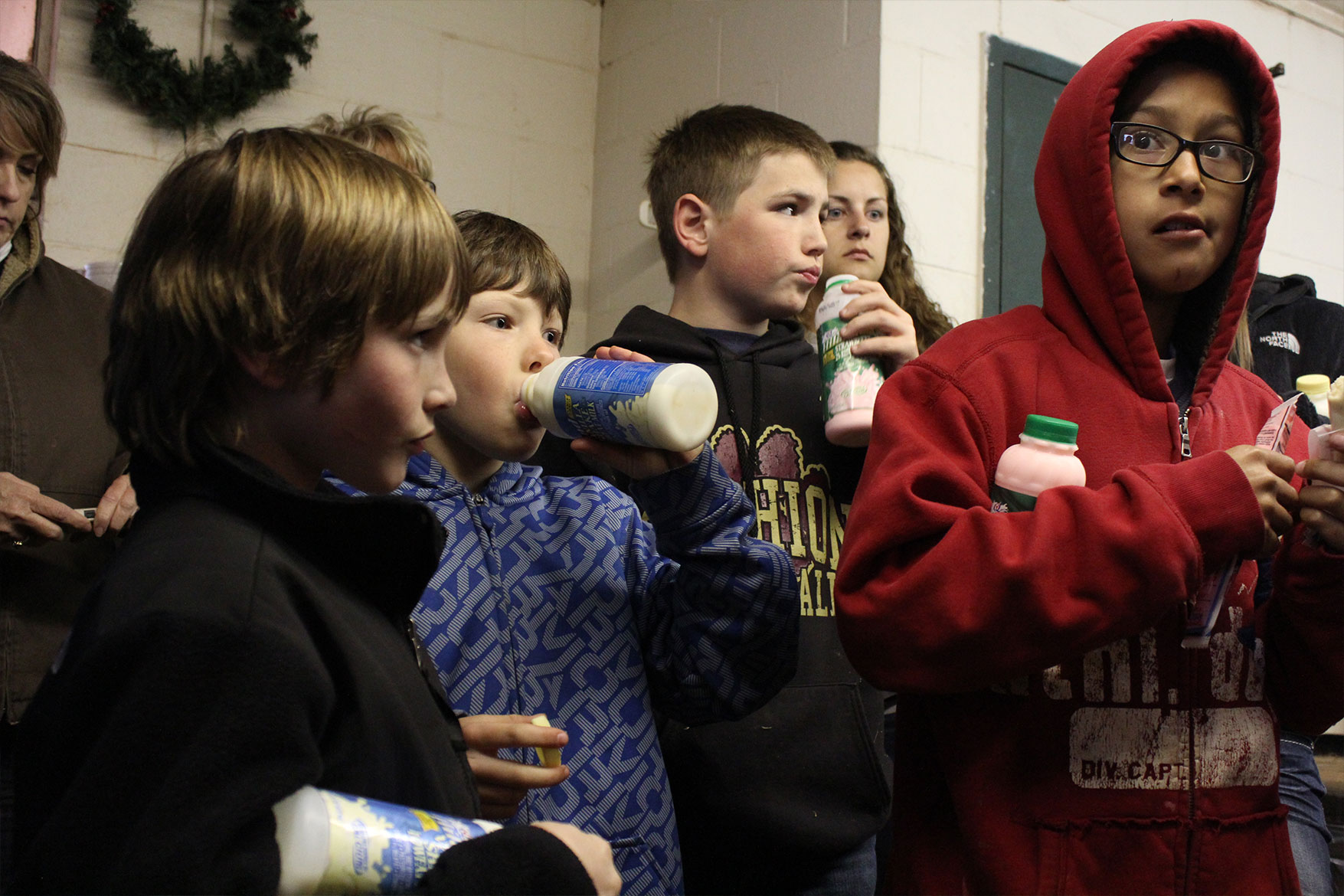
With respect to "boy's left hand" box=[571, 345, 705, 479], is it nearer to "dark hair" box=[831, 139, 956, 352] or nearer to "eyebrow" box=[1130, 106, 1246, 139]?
"eyebrow" box=[1130, 106, 1246, 139]

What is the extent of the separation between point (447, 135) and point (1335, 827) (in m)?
2.99

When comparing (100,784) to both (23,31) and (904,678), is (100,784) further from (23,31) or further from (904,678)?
(23,31)

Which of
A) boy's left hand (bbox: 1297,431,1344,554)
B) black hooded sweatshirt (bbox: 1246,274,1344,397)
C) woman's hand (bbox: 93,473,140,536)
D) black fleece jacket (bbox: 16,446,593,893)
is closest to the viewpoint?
black fleece jacket (bbox: 16,446,593,893)

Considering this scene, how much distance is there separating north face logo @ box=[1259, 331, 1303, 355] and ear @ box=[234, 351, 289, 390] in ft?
6.99

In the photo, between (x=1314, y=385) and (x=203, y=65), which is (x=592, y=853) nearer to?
(x=1314, y=385)

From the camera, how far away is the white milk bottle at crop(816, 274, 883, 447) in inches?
57.0

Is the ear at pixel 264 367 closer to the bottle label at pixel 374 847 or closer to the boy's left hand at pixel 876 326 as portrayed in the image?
the bottle label at pixel 374 847

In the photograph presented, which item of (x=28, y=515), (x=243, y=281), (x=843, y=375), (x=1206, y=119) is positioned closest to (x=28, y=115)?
(x=28, y=515)

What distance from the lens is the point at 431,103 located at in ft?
11.8

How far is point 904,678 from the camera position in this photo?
1.08m

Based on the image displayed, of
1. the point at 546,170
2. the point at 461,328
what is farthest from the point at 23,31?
the point at 461,328

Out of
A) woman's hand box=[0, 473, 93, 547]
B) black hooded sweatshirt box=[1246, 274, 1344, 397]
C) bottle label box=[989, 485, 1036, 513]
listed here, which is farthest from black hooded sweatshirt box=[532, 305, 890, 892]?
black hooded sweatshirt box=[1246, 274, 1344, 397]

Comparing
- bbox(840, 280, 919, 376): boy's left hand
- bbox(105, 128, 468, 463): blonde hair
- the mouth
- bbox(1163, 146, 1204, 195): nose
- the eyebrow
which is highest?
the eyebrow

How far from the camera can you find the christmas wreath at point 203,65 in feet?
9.86
